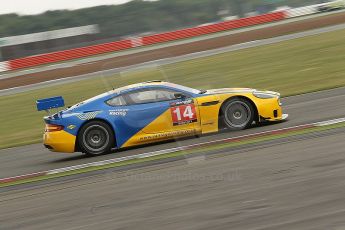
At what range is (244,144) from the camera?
354 inches

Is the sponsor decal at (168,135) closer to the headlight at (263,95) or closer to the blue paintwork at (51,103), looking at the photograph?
the headlight at (263,95)

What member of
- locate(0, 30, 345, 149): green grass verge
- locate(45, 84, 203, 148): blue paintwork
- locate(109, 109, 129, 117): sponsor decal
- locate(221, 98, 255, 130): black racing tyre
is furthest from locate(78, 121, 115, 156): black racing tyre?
locate(0, 30, 345, 149): green grass verge

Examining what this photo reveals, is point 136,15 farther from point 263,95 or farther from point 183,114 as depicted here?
point 183,114

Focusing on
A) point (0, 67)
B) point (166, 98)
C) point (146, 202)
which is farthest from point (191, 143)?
point (0, 67)

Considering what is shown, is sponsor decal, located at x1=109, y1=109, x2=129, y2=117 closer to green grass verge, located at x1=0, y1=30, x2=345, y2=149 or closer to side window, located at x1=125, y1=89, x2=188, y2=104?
side window, located at x1=125, y1=89, x2=188, y2=104

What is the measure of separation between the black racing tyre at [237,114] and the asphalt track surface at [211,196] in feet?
6.14

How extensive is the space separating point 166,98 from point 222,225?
5.30 meters

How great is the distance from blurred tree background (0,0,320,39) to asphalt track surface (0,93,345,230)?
6945 cm

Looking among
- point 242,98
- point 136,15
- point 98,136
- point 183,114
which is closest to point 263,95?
point 242,98

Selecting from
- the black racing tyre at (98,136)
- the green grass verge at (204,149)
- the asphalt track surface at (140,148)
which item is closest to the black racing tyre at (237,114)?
the asphalt track surface at (140,148)

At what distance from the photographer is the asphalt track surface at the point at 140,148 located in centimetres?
1003

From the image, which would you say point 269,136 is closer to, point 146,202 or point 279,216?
point 146,202

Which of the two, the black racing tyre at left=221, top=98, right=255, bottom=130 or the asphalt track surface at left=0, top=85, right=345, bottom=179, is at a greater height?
the black racing tyre at left=221, top=98, right=255, bottom=130

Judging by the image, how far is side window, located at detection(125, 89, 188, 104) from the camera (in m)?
10.4
